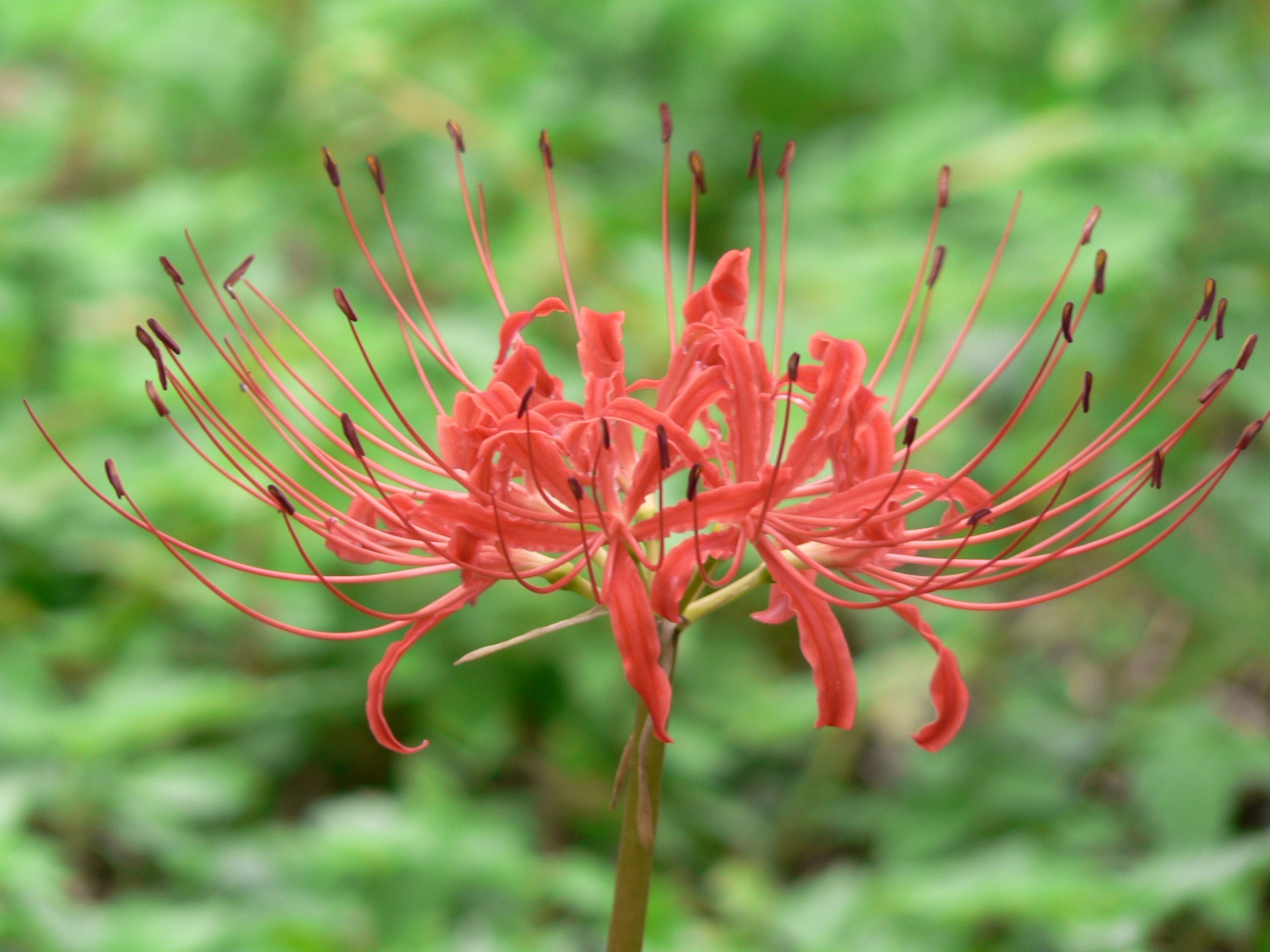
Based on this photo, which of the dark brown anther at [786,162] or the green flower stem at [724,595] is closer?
the green flower stem at [724,595]

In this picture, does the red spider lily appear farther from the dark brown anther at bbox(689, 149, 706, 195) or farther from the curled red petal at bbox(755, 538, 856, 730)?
the dark brown anther at bbox(689, 149, 706, 195)

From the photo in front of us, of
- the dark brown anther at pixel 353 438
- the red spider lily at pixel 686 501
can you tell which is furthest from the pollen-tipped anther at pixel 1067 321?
the dark brown anther at pixel 353 438

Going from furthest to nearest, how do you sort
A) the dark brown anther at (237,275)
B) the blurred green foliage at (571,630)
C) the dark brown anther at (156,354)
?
the blurred green foliage at (571,630) → the dark brown anther at (237,275) → the dark brown anther at (156,354)

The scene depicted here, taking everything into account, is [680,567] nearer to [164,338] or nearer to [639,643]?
[639,643]

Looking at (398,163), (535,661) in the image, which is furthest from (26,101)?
(535,661)

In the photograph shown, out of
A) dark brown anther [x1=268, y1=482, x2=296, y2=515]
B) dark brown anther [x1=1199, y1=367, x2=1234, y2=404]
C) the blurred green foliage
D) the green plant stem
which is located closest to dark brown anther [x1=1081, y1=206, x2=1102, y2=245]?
dark brown anther [x1=1199, y1=367, x2=1234, y2=404]

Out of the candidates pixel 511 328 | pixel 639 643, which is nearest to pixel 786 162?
pixel 511 328

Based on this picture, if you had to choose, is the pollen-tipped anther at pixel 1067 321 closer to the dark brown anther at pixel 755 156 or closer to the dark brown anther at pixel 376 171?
the dark brown anther at pixel 755 156
